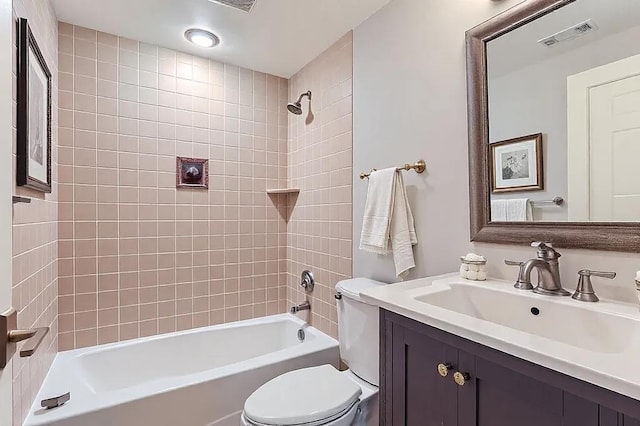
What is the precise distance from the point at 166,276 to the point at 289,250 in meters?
0.89

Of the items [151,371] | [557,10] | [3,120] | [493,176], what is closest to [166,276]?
[151,371]

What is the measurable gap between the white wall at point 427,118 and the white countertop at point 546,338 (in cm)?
17

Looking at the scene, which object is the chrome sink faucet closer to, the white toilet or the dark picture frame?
the white toilet

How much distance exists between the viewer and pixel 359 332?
157 centimetres

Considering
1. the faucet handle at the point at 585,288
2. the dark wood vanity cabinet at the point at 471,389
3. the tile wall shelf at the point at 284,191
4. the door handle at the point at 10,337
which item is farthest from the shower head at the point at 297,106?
the door handle at the point at 10,337

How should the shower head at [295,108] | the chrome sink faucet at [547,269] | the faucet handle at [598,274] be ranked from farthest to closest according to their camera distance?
1. the shower head at [295,108]
2. the chrome sink faucet at [547,269]
3. the faucet handle at [598,274]

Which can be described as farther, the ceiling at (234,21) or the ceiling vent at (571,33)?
the ceiling at (234,21)

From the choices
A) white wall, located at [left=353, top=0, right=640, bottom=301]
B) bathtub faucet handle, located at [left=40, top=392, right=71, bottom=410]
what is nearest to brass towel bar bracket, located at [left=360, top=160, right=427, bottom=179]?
white wall, located at [left=353, top=0, right=640, bottom=301]

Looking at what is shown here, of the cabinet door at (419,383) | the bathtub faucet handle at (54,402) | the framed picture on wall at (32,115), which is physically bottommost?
the bathtub faucet handle at (54,402)

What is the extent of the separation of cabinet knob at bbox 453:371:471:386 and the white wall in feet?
1.78

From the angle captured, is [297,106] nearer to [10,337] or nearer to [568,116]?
[568,116]

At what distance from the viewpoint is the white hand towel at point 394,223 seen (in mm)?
1528

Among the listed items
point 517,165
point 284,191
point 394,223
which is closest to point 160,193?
point 284,191

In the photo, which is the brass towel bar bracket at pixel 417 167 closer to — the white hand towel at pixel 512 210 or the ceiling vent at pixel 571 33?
the white hand towel at pixel 512 210
